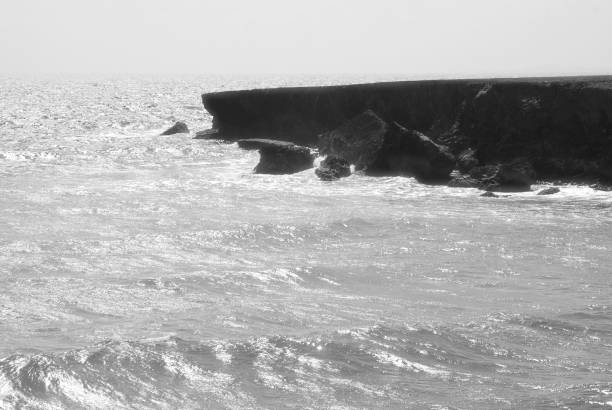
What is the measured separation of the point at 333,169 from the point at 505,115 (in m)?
6.09

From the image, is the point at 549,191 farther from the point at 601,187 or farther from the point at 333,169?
the point at 333,169

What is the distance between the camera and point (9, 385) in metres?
8.77

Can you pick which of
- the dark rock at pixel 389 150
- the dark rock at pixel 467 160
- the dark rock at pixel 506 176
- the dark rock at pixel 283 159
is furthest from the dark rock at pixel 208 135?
the dark rock at pixel 506 176

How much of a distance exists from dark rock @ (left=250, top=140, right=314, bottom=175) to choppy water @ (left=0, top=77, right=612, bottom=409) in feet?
16.2

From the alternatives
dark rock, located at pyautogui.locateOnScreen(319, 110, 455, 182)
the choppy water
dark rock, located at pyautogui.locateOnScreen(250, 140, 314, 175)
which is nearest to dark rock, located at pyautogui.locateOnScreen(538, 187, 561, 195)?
the choppy water

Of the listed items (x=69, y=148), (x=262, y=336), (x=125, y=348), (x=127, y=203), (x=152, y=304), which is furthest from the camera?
(x=69, y=148)

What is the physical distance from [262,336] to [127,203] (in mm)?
12972

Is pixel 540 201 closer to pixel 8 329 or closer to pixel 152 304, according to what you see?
pixel 152 304

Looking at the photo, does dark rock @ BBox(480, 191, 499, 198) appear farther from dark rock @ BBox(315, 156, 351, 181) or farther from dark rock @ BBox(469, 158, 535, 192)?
dark rock @ BBox(315, 156, 351, 181)

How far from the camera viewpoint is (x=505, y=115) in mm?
30094

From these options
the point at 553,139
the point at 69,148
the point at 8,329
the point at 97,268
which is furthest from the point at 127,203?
the point at 69,148

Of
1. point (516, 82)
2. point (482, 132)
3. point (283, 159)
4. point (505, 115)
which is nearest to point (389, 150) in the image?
point (482, 132)

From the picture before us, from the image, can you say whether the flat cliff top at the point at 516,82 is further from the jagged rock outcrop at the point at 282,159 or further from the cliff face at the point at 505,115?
the jagged rock outcrop at the point at 282,159

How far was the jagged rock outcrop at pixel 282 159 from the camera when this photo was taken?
31188mm
